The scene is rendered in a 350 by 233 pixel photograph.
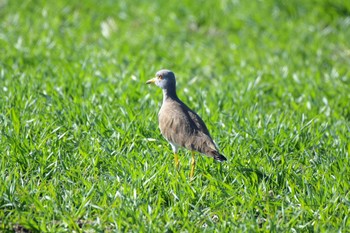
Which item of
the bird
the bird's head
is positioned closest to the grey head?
the bird's head

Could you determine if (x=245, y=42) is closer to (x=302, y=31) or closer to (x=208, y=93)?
(x=302, y=31)

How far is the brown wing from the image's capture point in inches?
219

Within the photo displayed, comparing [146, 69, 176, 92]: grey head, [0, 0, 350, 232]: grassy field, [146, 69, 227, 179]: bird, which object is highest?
[146, 69, 176, 92]: grey head

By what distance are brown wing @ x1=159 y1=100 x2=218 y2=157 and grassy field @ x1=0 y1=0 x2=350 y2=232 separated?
280 millimetres

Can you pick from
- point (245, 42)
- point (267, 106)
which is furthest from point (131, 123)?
point (245, 42)

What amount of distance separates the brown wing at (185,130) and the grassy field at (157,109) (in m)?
0.28

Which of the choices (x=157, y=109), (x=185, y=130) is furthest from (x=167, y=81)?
(x=157, y=109)

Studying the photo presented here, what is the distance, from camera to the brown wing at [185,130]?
556 cm

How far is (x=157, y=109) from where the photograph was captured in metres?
7.38

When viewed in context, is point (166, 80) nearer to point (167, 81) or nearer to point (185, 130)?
point (167, 81)

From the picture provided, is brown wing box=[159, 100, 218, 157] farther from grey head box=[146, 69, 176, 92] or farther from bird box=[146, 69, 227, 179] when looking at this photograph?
grey head box=[146, 69, 176, 92]

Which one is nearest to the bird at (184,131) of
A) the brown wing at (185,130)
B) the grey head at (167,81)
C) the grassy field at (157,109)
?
the brown wing at (185,130)

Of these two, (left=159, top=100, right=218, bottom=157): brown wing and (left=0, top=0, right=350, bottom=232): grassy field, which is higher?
(left=159, top=100, right=218, bottom=157): brown wing

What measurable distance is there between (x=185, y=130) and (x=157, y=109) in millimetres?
1668
